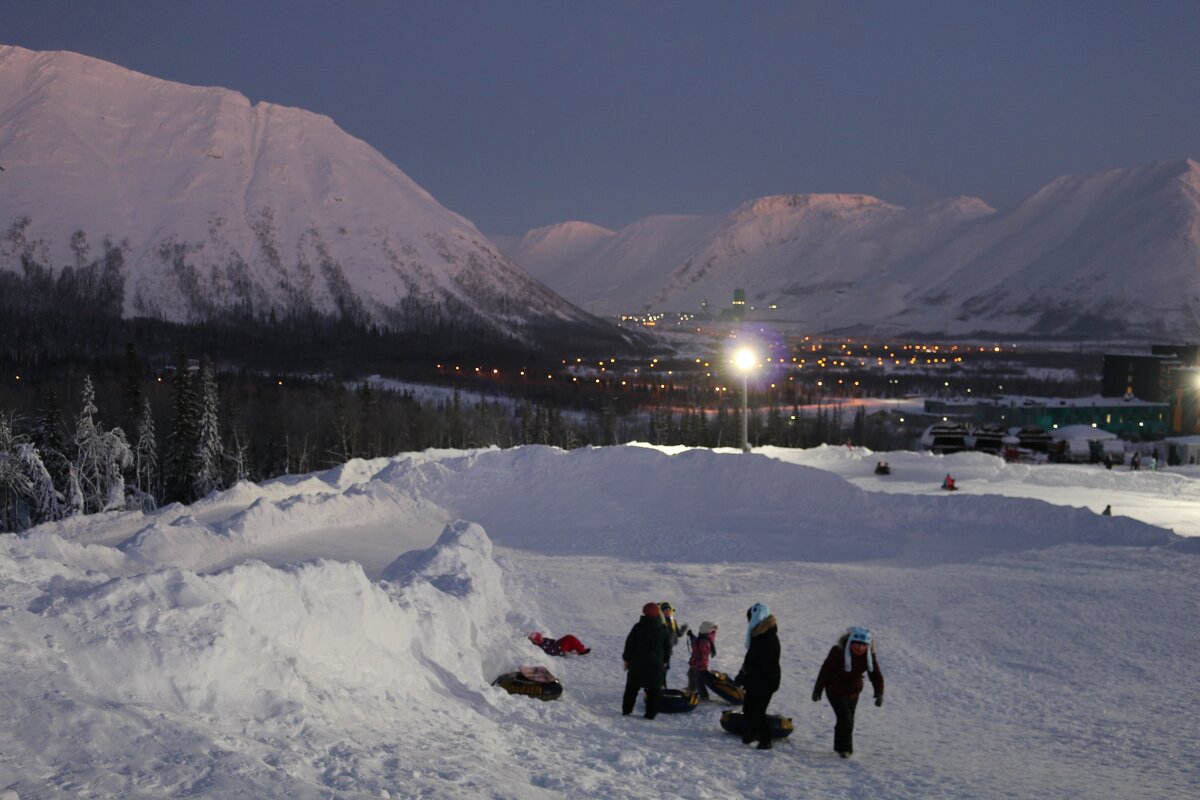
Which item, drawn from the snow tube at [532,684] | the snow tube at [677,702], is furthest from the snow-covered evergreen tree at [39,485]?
the snow tube at [677,702]

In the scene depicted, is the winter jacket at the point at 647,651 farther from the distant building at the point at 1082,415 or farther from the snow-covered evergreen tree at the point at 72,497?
the distant building at the point at 1082,415

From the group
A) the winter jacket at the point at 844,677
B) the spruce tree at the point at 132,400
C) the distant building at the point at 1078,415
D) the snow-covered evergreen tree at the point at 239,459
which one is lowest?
the snow-covered evergreen tree at the point at 239,459

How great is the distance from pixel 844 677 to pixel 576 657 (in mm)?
5225

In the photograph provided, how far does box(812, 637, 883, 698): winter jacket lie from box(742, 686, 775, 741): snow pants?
0.51m

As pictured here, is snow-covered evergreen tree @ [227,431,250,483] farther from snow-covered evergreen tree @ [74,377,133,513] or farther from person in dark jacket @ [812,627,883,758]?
person in dark jacket @ [812,627,883,758]

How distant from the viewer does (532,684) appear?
11.4 m

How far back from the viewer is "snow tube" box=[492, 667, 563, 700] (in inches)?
448

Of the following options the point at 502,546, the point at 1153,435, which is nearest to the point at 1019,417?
the point at 1153,435

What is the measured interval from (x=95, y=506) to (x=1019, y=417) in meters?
98.5

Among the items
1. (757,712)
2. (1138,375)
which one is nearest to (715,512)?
(757,712)

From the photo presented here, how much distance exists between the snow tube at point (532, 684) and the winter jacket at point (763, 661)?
2.34 metres

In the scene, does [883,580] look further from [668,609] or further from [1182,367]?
[1182,367]

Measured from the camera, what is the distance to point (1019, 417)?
11819 cm

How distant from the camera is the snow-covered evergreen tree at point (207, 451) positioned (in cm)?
5738
